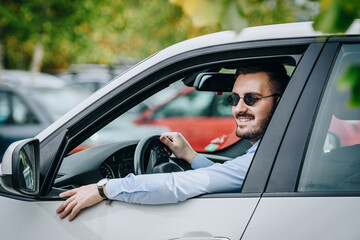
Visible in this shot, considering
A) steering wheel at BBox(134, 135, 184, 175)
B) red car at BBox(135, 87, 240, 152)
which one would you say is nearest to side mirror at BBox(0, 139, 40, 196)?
steering wheel at BBox(134, 135, 184, 175)

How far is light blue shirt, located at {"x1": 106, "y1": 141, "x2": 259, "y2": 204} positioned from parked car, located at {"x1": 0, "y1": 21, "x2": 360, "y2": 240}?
0.12 ft

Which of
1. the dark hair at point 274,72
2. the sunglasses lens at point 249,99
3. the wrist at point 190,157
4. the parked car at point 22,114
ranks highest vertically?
the parked car at point 22,114

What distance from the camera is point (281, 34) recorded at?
1888 mm

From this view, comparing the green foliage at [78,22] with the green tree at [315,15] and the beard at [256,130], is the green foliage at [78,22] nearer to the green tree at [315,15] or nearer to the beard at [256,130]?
the beard at [256,130]

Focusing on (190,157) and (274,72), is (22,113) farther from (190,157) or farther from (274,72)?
(274,72)

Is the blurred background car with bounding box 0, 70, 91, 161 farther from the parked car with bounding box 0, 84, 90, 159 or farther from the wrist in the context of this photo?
the wrist

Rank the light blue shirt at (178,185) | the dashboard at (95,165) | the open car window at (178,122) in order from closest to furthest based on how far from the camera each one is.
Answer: the light blue shirt at (178,185), the dashboard at (95,165), the open car window at (178,122)

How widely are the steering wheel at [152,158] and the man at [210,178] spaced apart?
47 centimetres

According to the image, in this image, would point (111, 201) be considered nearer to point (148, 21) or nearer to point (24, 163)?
point (24, 163)

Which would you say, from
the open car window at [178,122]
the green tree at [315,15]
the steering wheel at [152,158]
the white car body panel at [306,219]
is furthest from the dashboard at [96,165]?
the open car window at [178,122]

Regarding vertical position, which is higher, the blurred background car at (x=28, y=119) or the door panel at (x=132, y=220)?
the blurred background car at (x=28, y=119)

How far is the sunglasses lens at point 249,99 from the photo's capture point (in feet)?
7.32

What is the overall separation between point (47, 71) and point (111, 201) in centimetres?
3367

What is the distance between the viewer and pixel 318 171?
1.73 metres
